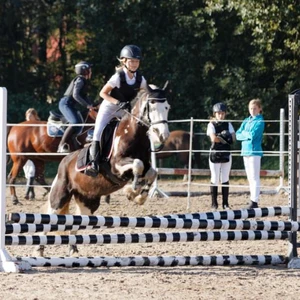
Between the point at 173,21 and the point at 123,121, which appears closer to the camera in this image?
the point at 123,121

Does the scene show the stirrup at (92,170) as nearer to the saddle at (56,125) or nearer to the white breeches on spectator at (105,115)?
the white breeches on spectator at (105,115)

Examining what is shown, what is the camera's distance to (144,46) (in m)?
29.7

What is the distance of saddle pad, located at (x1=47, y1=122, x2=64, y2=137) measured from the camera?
17.7 meters

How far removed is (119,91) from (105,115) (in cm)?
32

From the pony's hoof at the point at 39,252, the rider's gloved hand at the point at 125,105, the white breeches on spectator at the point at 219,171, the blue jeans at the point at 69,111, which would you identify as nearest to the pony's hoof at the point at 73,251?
the pony's hoof at the point at 39,252

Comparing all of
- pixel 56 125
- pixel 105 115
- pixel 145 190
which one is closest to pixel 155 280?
pixel 145 190

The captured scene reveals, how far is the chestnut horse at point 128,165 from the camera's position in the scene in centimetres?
1001

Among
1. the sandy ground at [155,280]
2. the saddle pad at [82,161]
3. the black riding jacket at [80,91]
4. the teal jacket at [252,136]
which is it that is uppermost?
the black riding jacket at [80,91]

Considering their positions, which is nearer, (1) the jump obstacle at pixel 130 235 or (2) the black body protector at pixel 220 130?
(1) the jump obstacle at pixel 130 235

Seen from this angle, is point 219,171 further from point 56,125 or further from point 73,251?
point 73,251

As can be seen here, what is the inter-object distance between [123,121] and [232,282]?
2.66 metres

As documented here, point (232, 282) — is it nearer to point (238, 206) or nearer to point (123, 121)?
point (123, 121)

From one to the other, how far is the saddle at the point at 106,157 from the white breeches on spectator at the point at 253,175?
5.23 meters

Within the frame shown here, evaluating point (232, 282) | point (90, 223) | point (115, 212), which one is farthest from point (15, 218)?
point (115, 212)
